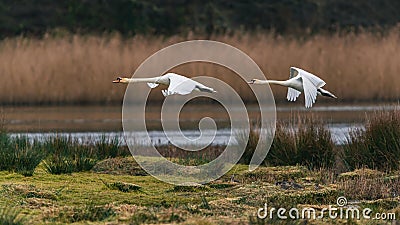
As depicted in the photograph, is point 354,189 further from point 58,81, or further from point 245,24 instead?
point 245,24

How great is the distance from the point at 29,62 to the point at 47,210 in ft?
51.4

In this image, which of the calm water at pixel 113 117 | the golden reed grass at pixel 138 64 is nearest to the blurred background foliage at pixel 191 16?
the golden reed grass at pixel 138 64

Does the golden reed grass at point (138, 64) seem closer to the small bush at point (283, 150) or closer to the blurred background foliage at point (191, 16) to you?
the blurred background foliage at point (191, 16)

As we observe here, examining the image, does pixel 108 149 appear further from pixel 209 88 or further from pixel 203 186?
pixel 209 88

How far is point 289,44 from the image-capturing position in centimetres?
2342

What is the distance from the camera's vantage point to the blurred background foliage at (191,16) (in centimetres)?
3209

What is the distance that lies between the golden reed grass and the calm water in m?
0.41

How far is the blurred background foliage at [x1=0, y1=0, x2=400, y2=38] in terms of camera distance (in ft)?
105

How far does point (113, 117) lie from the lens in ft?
69.7

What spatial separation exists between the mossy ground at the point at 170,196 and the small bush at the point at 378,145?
83cm

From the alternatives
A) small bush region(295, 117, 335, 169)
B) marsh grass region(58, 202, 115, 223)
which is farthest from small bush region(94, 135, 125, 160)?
marsh grass region(58, 202, 115, 223)

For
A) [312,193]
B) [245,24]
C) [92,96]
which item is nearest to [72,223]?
[312,193]

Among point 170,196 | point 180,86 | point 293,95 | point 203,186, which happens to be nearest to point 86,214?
point 180,86

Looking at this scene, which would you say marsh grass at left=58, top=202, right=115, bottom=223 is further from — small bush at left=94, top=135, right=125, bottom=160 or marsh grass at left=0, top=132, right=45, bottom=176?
small bush at left=94, top=135, right=125, bottom=160
